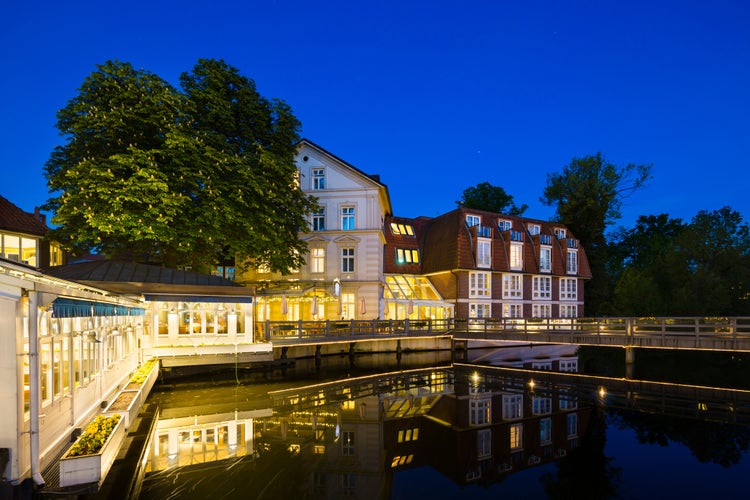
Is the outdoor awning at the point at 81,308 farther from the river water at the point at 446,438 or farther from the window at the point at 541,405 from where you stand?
the window at the point at 541,405

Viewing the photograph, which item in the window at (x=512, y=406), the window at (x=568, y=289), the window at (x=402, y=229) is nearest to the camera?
the window at (x=512, y=406)

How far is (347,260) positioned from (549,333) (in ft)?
49.2

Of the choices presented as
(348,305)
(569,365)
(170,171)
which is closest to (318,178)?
(348,305)

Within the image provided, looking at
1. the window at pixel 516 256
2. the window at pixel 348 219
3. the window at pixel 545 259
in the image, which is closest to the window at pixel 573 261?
the window at pixel 545 259

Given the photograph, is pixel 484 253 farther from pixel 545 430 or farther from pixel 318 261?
pixel 545 430

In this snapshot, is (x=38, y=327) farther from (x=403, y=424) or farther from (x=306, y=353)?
(x=306, y=353)

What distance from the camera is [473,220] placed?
3938cm

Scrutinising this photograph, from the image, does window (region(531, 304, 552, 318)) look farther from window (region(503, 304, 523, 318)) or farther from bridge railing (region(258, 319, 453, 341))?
bridge railing (region(258, 319, 453, 341))

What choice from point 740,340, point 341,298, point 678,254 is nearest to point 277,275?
point 341,298

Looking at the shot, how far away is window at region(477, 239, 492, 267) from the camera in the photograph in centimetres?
3738

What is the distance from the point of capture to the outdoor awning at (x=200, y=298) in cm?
1927

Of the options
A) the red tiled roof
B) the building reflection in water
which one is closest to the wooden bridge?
the building reflection in water

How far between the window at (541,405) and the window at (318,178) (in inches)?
861

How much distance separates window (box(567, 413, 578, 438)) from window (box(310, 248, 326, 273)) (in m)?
21.1
